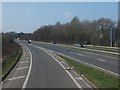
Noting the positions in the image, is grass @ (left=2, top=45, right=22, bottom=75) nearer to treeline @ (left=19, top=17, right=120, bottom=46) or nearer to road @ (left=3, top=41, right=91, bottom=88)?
road @ (left=3, top=41, right=91, bottom=88)

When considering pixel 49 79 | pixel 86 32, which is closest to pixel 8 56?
pixel 49 79

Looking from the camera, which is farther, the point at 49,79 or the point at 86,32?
the point at 86,32

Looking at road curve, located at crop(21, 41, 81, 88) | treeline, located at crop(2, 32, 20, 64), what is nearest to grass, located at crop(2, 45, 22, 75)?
treeline, located at crop(2, 32, 20, 64)

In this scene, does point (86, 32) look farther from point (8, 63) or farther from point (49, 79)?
point (49, 79)

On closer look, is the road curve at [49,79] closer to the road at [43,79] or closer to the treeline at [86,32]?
the road at [43,79]

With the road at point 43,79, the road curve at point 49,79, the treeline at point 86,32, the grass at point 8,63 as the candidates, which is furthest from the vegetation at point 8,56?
the treeline at point 86,32

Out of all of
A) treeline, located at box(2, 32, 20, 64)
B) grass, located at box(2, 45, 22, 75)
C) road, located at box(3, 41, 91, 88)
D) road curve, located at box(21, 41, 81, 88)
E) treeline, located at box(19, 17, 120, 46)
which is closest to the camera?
road curve, located at box(21, 41, 81, 88)

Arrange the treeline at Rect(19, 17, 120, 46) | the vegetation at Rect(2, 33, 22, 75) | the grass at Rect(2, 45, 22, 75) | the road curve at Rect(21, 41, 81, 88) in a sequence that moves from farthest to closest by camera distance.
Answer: the treeline at Rect(19, 17, 120, 46) → the vegetation at Rect(2, 33, 22, 75) → the grass at Rect(2, 45, 22, 75) → the road curve at Rect(21, 41, 81, 88)

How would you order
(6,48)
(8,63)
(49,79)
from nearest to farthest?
1. (49,79)
2. (8,63)
3. (6,48)

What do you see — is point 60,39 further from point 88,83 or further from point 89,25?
point 88,83

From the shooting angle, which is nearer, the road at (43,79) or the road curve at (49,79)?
the road curve at (49,79)

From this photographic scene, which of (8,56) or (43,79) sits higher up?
(43,79)

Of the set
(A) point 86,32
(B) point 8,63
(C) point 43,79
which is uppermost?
(A) point 86,32

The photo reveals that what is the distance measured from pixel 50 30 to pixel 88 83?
564ft
